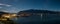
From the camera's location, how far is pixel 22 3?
189cm

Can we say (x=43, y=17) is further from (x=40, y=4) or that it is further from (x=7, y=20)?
(x=7, y=20)

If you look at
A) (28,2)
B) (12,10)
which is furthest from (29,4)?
(12,10)

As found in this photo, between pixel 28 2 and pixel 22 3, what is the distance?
11 centimetres

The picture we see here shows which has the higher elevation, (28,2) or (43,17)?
(28,2)

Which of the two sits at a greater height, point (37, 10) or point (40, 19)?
point (37, 10)

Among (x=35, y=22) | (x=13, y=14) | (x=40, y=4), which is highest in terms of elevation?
(x=40, y=4)

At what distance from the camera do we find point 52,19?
1835 millimetres

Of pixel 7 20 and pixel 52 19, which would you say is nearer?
pixel 52 19

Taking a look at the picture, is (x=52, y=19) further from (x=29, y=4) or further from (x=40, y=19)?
(x=29, y=4)

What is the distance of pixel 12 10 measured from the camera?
190 centimetres

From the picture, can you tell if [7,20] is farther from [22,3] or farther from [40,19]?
[40,19]

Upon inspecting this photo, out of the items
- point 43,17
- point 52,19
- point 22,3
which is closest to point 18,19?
point 22,3

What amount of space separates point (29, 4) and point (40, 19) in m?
0.33

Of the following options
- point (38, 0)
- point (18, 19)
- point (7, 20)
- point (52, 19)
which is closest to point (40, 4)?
point (38, 0)
